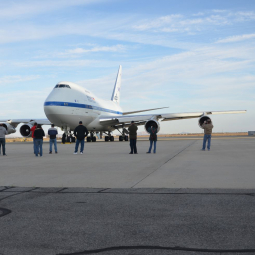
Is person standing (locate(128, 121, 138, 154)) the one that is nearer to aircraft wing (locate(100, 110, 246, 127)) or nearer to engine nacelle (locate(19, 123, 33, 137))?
aircraft wing (locate(100, 110, 246, 127))

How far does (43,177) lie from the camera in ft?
28.0

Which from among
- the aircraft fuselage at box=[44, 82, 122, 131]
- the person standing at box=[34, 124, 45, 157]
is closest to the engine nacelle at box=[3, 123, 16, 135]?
the aircraft fuselage at box=[44, 82, 122, 131]

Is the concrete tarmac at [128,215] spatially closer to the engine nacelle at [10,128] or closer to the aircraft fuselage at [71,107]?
the aircraft fuselage at [71,107]

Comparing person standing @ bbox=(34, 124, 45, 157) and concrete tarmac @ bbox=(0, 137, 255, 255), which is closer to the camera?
concrete tarmac @ bbox=(0, 137, 255, 255)

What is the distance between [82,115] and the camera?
3045 centimetres

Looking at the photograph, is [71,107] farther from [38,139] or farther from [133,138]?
[133,138]

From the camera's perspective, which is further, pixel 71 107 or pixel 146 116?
pixel 146 116

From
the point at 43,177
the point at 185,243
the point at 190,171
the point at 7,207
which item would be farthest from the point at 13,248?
the point at 190,171

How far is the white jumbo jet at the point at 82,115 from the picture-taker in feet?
92.0

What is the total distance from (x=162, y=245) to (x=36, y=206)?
8.11 ft

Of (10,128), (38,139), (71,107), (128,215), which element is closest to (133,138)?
(38,139)

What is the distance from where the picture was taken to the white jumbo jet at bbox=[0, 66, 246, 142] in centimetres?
2805

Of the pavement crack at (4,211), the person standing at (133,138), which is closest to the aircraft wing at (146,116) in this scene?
the person standing at (133,138)

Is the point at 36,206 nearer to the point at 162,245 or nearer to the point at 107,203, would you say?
the point at 107,203
